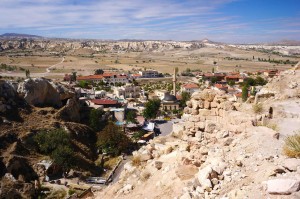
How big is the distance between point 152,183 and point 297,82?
495 inches

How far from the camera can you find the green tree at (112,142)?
30.5 meters

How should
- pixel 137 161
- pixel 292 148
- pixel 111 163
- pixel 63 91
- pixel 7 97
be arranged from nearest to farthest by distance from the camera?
pixel 292 148 → pixel 137 161 → pixel 111 163 → pixel 7 97 → pixel 63 91

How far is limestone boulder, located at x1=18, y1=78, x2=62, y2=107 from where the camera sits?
35.1 m

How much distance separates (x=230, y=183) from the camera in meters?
6.81

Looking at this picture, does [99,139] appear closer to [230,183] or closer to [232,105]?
[232,105]

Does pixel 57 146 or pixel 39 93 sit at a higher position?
pixel 39 93

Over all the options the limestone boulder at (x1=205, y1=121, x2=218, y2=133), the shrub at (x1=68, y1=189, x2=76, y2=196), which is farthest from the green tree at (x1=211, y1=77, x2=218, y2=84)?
the limestone boulder at (x1=205, y1=121, x2=218, y2=133)

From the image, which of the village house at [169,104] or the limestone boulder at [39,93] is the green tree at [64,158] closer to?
the limestone boulder at [39,93]

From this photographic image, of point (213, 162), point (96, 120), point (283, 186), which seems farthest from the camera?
point (96, 120)

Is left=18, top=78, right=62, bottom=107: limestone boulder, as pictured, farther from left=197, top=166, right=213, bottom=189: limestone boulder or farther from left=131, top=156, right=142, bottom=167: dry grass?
left=197, top=166, right=213, bottom=189: limestone boulder

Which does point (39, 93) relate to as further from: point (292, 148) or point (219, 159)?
point (292, 148)

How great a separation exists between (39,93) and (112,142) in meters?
11.5

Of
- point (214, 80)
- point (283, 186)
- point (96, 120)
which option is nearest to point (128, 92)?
point (96, 120)

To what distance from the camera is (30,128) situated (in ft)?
101
